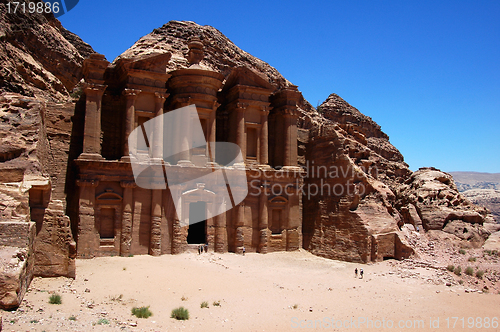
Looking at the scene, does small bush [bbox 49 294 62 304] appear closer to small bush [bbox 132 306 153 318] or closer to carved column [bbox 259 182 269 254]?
small bush [bbox 132 306 153 318]

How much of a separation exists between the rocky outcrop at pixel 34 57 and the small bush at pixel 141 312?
13100 millimetres

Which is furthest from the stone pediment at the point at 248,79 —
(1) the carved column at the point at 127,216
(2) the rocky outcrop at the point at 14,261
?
(2) the rocky outcrop at the point at 14,261

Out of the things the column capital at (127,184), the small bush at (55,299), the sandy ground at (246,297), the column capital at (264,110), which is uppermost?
the column capital at (264,110)

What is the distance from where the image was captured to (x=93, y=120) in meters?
23.2

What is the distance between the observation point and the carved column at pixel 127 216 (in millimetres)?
22781

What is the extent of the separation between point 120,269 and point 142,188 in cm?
532

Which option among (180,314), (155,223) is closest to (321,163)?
(155,223)

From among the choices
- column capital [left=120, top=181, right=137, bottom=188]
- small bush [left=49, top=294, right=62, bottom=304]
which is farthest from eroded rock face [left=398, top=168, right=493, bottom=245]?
small bush [left=49, top=294, right=62, bottom=304]

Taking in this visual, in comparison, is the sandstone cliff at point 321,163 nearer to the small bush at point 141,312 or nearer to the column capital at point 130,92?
the column capital at point 130,92

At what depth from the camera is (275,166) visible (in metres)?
29.0

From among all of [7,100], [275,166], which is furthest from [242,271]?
[7,100]

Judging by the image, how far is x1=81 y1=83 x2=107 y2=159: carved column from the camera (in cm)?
2293

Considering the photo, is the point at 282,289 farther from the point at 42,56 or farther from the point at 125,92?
the point at 42,56

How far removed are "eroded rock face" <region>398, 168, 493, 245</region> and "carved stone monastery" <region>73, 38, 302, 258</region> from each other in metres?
9.77
